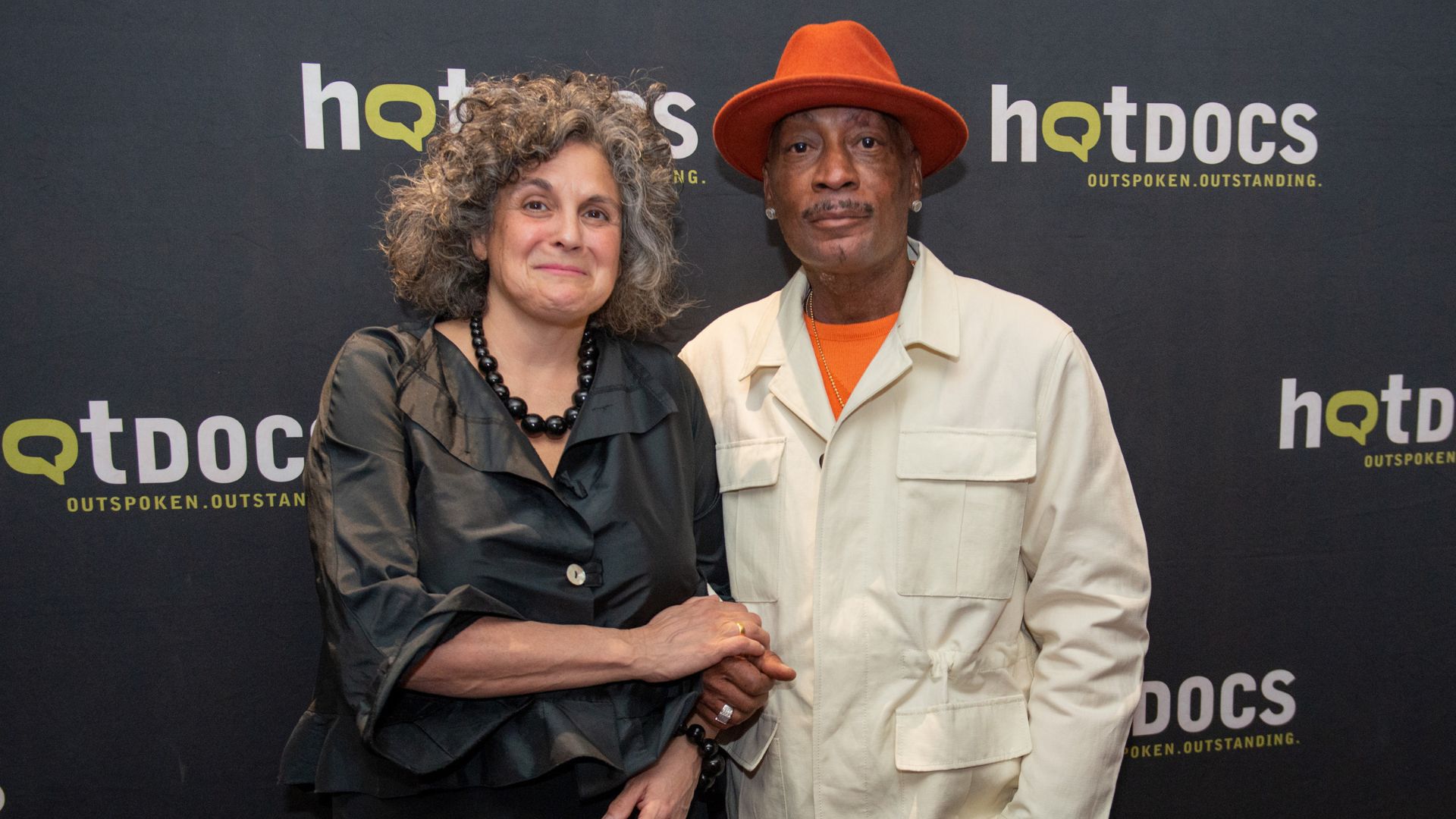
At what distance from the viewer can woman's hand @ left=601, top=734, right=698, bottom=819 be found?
1.47m

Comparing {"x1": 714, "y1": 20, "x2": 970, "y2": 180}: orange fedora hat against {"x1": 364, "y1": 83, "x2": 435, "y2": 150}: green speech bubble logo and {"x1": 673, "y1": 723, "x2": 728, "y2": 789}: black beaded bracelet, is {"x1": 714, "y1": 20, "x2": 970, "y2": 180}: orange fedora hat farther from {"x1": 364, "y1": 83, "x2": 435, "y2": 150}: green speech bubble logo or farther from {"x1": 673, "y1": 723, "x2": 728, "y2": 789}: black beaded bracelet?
{"x1": 673, "y1": 723, "x2": 728, "y2": 789}: black beaded bracelet

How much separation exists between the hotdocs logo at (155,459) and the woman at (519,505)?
594mm

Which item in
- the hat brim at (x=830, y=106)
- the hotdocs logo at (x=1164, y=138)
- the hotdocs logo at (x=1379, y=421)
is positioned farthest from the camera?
the hotdocs logo at (x=1379, y=421)

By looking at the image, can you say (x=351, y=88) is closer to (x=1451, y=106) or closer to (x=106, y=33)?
(x=106, y=33)

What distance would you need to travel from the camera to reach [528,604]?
1375 millimetres

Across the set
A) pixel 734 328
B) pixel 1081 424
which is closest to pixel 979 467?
pixel 1081 424

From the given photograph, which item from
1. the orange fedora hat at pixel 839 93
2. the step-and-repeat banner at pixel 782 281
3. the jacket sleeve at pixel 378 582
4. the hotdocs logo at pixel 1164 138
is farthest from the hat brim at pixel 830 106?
the jacket sleeve at pixel 378 582

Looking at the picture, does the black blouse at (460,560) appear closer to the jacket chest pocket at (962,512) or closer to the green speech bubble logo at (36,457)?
the jacket chest pocket at (962,512)

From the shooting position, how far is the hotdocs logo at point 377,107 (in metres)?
1.89

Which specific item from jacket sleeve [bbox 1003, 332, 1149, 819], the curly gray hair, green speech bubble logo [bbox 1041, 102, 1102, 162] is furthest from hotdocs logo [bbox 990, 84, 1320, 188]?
the curly gray hair

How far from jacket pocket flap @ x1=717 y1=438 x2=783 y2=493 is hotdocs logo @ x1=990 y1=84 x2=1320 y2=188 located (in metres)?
0.91

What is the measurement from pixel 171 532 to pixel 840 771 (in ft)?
4.52

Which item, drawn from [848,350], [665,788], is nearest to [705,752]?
[665,788]

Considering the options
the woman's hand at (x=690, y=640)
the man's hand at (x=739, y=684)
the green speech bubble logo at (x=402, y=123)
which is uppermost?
the green speech bubble logo at (x=402, y=123)
